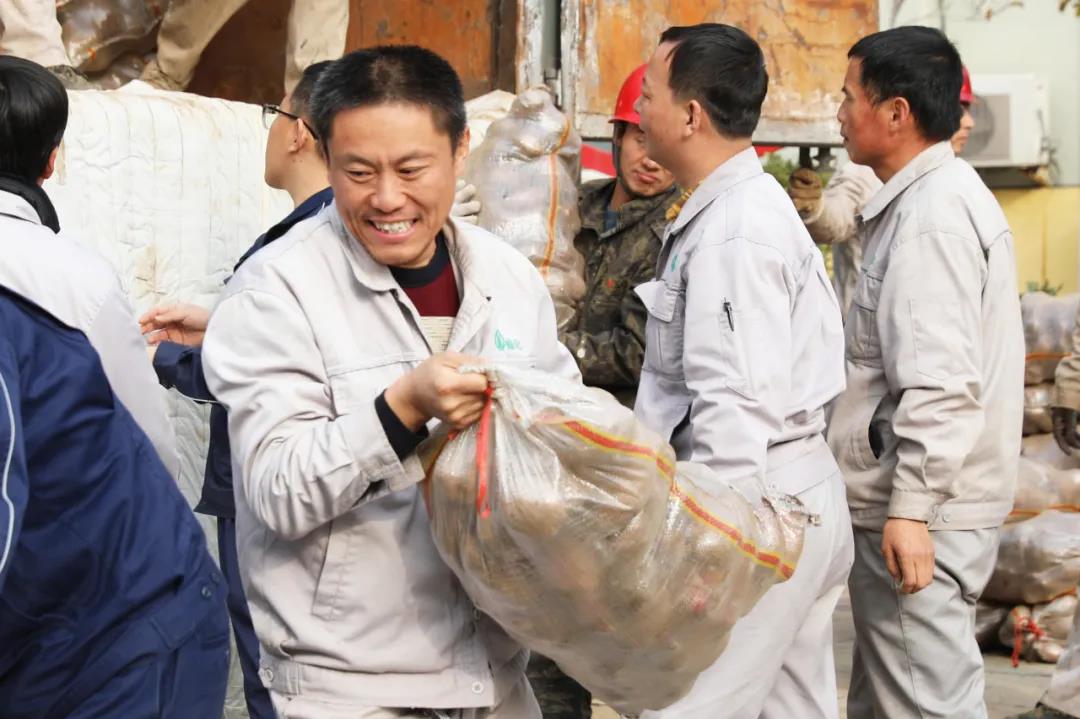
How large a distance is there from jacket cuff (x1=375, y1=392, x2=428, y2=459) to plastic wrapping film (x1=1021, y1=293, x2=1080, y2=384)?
540 cm

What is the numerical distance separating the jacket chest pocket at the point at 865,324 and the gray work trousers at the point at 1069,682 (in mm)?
1084

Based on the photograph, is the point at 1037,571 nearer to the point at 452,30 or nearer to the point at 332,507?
the point at 452,30

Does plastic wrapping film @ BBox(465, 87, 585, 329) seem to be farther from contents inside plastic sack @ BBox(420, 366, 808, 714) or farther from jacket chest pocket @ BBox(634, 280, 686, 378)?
contents inside plastic sack @ BBox(420, 366, 808, 714)

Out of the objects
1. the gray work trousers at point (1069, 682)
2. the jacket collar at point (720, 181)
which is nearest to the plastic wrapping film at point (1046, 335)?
the gray work trousers at point (1069, 682)

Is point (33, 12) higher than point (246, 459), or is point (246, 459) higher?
point (33, 12)

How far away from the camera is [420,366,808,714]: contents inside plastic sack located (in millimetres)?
1945

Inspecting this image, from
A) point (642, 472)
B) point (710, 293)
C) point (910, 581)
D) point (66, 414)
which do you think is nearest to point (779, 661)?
point (910, 581)

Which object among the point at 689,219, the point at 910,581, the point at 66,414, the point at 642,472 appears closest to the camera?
the point at 642,472

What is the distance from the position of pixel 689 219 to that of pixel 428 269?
969 millimetres

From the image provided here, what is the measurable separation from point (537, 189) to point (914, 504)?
1552 millimetres

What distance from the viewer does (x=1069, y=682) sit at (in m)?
4.18

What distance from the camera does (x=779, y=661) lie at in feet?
10.0

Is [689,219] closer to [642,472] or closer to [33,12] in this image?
[642,472]

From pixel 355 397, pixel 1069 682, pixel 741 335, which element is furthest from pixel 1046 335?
pixel 355 397
